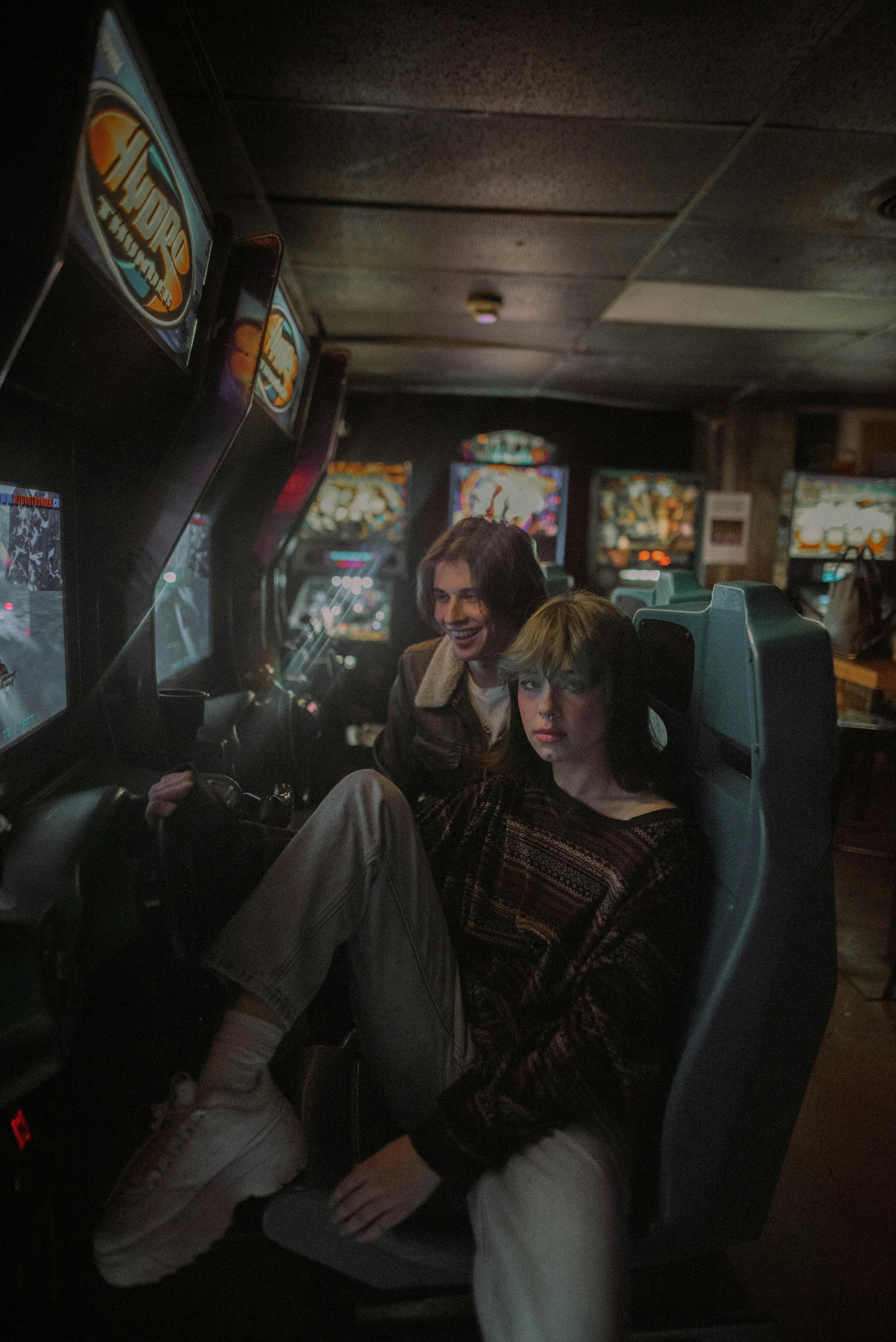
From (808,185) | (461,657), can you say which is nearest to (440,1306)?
(461,657)

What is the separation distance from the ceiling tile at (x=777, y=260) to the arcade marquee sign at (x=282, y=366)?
4.99ft

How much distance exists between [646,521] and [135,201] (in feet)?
15.8

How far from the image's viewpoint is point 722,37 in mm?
1913

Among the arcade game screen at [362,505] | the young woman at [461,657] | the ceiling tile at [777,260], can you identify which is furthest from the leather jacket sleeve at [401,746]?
the arcade game screen at [362,505]

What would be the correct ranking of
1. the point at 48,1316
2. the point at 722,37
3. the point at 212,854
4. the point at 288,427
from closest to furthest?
the point at 48,1316
the point at 212,854
the point at 722,37
the point at 288,427

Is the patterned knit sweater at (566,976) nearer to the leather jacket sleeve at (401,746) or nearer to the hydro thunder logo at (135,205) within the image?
the leather jacket sleeve at (401,746)

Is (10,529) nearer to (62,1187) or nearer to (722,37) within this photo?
(62,1187)

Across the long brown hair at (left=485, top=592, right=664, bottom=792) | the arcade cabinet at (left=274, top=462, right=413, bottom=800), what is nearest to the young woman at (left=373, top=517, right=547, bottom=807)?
the long brown hair at (left=485, top=592, right=664, bottom=792)

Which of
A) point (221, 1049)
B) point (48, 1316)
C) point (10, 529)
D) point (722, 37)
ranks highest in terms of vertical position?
point (722, 37)

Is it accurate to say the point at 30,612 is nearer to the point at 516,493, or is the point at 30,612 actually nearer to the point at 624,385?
the point at 516,493

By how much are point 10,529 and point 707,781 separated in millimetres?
1317

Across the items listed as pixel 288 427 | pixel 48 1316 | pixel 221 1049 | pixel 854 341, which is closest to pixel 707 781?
pixel 221 1049

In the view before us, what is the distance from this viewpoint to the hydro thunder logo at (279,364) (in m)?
2.51

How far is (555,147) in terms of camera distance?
2.42 m
